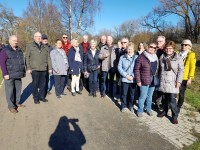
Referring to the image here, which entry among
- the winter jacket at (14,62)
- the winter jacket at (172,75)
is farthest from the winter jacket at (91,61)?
the winter jacket at (172,75)

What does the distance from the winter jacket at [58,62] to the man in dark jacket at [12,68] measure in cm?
129

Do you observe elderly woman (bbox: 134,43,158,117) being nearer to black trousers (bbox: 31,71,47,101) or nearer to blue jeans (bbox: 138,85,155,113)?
blue jeans (bbox: 138,85,155,113)

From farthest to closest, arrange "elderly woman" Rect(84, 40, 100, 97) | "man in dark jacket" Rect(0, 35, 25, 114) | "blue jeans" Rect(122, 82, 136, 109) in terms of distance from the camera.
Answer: "elderly woman" Rect(84, 40, 100, 97)
"blue jeans" Rect(122, 82, 136, 109)
"man in dark jacket" Rect(0, 35, 25, 114)

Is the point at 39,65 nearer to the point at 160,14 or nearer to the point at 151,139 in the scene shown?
the point at 151,139

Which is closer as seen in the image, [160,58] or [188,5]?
[160,58]

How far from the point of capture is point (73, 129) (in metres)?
4.76

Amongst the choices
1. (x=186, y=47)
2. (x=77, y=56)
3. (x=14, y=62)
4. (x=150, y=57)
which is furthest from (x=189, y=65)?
(x=14, y=62)

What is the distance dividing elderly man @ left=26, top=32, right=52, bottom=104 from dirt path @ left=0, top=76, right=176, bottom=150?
691mm

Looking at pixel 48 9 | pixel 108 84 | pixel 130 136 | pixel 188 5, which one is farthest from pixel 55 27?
pixel 188 5

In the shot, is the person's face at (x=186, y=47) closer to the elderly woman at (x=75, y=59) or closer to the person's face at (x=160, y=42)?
the person's face at (x=160, y=42)

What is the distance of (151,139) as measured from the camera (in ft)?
14.1

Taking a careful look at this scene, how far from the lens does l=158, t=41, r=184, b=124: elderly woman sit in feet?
16.1

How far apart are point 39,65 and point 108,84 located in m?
2.86

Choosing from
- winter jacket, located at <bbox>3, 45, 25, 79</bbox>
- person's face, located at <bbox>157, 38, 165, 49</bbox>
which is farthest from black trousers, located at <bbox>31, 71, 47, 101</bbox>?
person's face, located at <bbox>157, 38, 165, 49</bbox>
